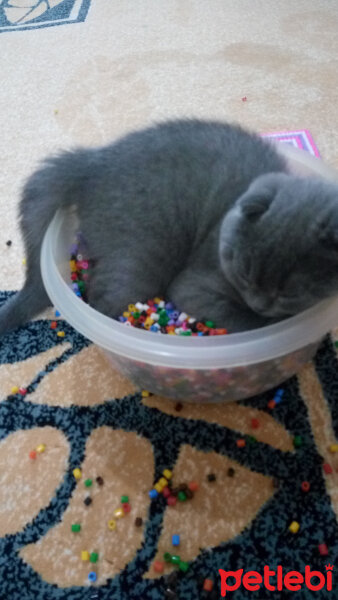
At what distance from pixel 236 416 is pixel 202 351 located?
0.69ft

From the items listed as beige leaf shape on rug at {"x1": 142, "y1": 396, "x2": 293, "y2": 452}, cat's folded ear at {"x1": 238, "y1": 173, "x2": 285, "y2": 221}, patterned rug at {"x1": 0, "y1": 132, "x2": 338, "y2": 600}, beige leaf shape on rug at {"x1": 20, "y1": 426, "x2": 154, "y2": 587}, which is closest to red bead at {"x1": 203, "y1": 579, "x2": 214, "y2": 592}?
patterned rug at {"x1": 0, "y1": 132, "x2": 338, "y2": 600}

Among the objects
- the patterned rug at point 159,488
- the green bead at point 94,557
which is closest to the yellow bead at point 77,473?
the patterned rug at point 159,488

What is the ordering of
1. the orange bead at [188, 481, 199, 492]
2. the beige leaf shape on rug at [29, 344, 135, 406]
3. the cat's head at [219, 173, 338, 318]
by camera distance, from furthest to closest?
the beige leaf shape on rug at [29, 344, 135, 406] < the orange bead at [188, 481, 199, 492] < the cat's head at [219, 173, 338, 318]

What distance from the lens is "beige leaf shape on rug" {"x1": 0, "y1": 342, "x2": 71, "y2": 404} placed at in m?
0.84

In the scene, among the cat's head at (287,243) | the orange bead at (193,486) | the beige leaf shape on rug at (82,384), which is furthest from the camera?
the beige leaf shape on rug at (82,384)

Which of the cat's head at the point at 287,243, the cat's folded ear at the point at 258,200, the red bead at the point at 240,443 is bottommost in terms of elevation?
the red bead at the point at 240,443

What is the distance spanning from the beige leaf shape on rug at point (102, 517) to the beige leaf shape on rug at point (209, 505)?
0.15 ft

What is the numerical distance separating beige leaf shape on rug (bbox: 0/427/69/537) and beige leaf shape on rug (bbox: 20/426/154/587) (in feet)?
0.13

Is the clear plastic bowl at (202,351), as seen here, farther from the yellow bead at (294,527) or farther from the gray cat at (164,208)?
the yellow bead at (294,527)

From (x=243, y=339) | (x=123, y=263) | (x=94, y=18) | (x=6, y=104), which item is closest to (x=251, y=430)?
(x=243, y=339)

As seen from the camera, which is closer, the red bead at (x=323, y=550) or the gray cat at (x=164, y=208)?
the red bead at (x=323, y=550)

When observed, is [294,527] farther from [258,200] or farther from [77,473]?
[258,200]

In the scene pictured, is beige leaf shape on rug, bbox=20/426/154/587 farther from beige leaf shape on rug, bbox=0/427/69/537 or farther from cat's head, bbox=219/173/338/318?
cat's head, bbox=219/173/338/318

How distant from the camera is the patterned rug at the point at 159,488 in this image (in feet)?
2.08
